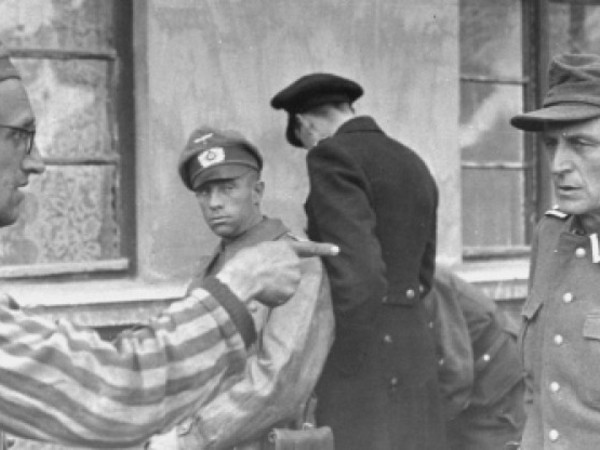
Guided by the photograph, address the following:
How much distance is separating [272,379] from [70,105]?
2039mm

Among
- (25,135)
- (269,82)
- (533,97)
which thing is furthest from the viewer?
(533,97)

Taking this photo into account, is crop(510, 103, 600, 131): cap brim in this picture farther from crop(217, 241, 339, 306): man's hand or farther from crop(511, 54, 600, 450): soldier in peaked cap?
crop(217, 241, 339, 306): man's hand

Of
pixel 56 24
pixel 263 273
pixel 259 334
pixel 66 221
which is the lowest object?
pixel 259 334

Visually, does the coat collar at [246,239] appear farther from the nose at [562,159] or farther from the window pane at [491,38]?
the window pane at [491,38]

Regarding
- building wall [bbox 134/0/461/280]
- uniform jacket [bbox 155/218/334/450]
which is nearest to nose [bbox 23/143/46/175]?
uniform jacket [bbox 155/218/334/450]

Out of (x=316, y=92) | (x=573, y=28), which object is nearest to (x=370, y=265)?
(x=316, y=92)

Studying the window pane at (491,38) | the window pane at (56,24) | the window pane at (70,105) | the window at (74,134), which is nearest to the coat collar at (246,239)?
the window at (74,134)

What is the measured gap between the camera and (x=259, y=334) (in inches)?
193

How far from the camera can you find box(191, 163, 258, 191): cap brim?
526 centimetres

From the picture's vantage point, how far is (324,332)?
501 cm

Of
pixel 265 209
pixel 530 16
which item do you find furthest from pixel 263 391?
pixel 530 16

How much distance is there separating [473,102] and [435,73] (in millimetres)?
505

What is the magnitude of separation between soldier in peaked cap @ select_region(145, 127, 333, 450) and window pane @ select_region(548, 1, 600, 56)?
3306 millimetres

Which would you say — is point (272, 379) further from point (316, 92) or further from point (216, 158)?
point (316, 92)
